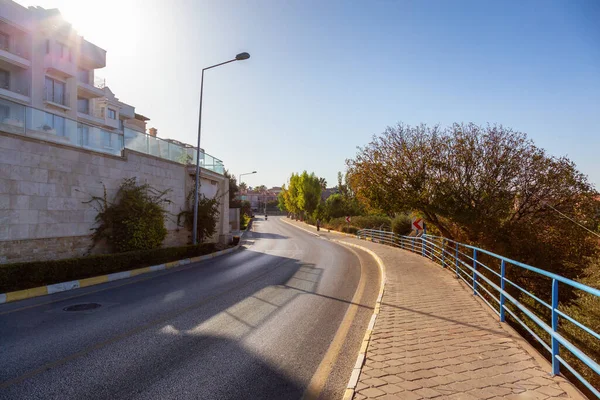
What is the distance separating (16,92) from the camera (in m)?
28.5

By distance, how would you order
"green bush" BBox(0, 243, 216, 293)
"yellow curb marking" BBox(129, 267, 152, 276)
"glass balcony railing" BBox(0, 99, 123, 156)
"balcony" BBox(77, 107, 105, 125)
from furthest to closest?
"balcony" BBox(77, 107, 105, 125), "yellow curb marking" BBox(129, 267, 152, 276), "glass balcony railing" BBox(0, 99, 123, 156), "green bush" BBox(0, 243, 216, 293)

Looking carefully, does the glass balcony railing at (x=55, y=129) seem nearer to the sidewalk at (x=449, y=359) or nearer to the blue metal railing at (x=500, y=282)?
the sidewalk at (x=449, y=359)

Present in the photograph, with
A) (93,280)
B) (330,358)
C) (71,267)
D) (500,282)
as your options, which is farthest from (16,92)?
(500,282)

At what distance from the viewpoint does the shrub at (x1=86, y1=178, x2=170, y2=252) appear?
48.5 ft

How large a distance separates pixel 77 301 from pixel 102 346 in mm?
3951

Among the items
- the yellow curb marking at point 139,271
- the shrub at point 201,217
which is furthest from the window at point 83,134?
the shrub at point 201,217

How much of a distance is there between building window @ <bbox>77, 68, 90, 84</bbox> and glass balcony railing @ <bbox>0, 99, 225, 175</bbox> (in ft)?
69.1

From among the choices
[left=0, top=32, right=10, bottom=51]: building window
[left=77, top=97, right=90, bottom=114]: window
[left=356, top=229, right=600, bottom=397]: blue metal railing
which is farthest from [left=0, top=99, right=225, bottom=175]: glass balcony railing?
[left=77, top=97, right=90, bottom=114]: window

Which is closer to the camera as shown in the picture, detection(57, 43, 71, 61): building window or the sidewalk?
the sidewalk

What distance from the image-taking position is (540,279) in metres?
16.3

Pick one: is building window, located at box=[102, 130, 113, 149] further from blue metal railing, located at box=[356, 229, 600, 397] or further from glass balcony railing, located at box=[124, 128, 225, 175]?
blue metal railing, located at box=[356, 229, 600, 397]

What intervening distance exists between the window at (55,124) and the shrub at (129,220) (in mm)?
2645

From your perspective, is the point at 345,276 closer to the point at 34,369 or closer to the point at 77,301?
the point at 77,301

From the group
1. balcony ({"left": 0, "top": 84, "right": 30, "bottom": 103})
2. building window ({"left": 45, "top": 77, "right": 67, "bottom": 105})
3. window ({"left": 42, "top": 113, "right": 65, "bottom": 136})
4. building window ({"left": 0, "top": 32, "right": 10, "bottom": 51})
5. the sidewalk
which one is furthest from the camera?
building window ({"left": 45, "top": 77, "right": 67, "bottom": 105})
